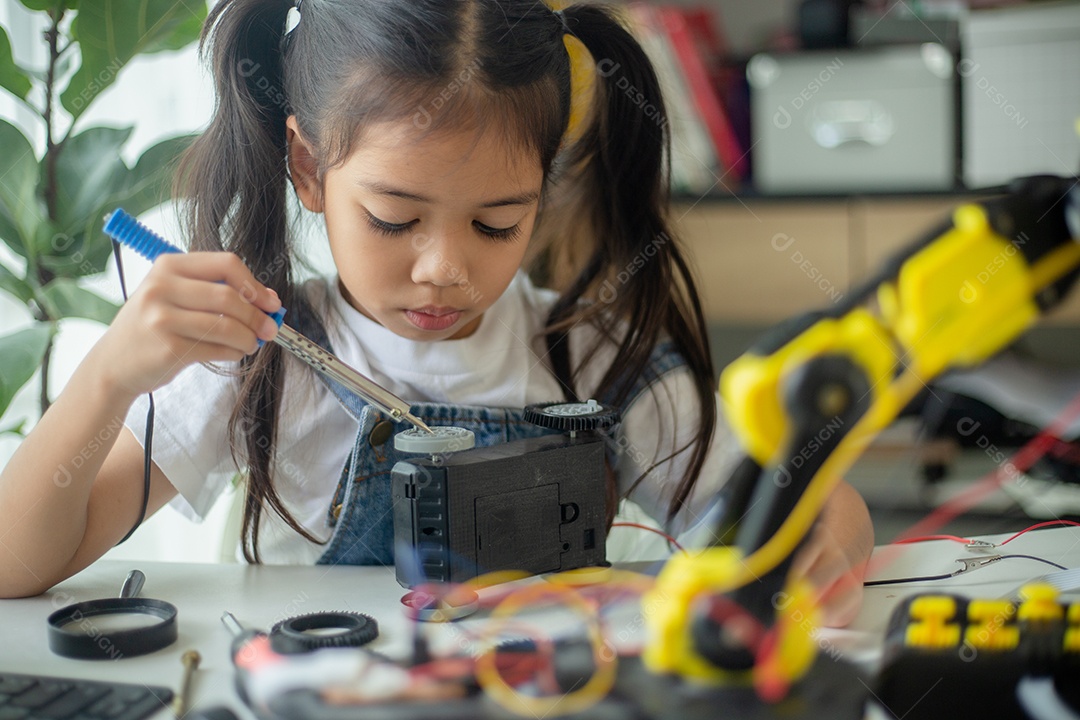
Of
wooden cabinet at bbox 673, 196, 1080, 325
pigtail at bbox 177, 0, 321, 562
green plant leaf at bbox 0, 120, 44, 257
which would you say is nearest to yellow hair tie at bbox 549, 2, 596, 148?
pigtail at bbox 177, 0, 321, 562

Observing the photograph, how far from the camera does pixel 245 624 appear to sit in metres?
0.67

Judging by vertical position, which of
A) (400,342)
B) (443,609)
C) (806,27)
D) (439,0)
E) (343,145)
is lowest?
(443,609)

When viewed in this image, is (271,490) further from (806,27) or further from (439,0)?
(806,27)

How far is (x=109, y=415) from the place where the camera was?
0.75 m

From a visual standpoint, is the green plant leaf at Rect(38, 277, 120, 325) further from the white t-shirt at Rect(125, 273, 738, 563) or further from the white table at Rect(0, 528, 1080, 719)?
the white table at Rect(0, 528, 1080, 719)

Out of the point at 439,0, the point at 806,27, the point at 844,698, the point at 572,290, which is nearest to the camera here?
the point at 844,698

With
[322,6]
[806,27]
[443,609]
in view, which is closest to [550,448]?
[443,609]

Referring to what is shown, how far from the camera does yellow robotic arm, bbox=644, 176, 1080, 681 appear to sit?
17.8 inches

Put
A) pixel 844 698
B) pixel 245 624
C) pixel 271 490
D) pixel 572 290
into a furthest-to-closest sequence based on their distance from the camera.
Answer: pixel 572 290, pixel 271 490, pixel 245 624, pixel 844 698

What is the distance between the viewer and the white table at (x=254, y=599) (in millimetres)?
599

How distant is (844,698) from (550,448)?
30 centimetres

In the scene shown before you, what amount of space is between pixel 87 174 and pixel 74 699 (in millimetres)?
718

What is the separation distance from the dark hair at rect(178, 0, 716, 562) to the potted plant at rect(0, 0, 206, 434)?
0.61ft

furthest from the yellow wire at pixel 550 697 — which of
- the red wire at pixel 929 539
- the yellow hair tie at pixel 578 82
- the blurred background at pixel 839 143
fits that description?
the blurred background at pixel 839 143
